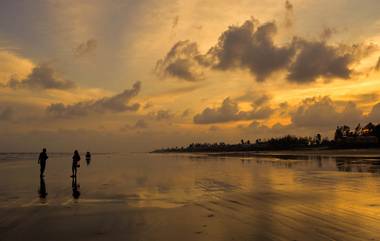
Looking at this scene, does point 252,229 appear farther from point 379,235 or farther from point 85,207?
point 85,207

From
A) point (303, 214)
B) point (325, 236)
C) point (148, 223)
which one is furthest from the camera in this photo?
point (303, 214)

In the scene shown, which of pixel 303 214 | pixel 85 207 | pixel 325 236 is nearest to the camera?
pixel 325 236

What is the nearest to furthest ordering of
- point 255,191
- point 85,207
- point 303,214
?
1. point 303,214
2. point 85,207
3. point 255,191

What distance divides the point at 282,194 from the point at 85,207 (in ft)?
31.5

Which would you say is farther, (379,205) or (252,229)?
(379,205)

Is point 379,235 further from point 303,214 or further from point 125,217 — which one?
point 125,217

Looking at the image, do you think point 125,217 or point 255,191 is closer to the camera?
point 125,217

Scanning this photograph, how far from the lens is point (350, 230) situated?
1104 centimetres

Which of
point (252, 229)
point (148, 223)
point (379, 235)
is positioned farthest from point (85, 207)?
point (379, 235)

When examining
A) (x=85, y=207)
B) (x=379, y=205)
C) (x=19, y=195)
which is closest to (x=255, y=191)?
(x=379, y=205)

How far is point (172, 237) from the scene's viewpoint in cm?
1078

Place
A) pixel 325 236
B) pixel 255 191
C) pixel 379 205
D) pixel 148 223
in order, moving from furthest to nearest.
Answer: pixel 255 191, pixel 379 205, pixel 148 223, pixel 325 236

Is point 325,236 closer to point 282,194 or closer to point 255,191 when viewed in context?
point 282,194

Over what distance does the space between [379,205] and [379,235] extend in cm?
581
